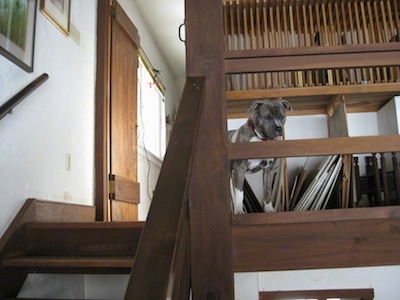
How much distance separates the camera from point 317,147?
4.93 feet

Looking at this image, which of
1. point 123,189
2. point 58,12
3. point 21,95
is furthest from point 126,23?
point 21,95

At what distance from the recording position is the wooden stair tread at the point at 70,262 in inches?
64.6

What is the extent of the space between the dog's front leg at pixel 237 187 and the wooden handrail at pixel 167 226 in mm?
1319

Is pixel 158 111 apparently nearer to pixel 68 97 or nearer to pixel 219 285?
pixel 68 97

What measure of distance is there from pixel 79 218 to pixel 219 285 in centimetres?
148

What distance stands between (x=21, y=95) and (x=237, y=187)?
1.35 meters

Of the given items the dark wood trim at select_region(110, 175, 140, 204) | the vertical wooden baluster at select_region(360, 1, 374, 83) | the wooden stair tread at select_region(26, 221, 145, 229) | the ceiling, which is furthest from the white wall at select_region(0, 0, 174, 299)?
the vertical wooden baluster at select_region(360, 1, 374, 83)

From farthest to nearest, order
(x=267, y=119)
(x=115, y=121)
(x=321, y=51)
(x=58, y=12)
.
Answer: (x=115, y=121)
(x=267, y=119)
(x=58, y=12)
(x=321, y=51)

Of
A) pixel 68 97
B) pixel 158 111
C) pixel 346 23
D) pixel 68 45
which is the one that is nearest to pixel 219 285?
pixel 68 97

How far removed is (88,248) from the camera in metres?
1.87

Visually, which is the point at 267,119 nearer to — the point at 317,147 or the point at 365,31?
the point at 317,147

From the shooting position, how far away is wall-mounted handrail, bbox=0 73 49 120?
177 centimetres

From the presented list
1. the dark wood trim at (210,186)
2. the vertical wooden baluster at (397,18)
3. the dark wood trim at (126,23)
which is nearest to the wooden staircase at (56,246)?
the dark wood trim at (210,186)

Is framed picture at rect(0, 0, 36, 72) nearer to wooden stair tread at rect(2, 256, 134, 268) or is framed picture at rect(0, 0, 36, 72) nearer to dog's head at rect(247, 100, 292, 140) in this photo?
wooden stair tread at rect(2, 256, 134, 268)
